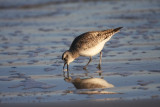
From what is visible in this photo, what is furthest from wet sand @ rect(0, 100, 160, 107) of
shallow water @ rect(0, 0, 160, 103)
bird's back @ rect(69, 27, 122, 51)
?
bird's back @ rect(69, 27, 122, 51)

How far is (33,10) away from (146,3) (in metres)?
5.77

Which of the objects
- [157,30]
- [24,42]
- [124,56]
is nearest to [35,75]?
[124,56]

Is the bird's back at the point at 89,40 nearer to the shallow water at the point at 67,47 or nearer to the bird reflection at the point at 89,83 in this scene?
the shallow water at the point at 67,47

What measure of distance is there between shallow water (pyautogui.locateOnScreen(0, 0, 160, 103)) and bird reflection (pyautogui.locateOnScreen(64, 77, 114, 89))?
13cm

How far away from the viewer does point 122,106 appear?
586cm

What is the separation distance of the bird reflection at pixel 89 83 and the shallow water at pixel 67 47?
0.43 ft

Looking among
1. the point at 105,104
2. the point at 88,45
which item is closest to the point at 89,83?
the point at 105,104

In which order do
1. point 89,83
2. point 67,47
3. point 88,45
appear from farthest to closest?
point 67,47 < point 88,45 < point 89,83

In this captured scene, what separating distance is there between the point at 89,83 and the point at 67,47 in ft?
10.9

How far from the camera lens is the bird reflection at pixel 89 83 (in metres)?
6.99

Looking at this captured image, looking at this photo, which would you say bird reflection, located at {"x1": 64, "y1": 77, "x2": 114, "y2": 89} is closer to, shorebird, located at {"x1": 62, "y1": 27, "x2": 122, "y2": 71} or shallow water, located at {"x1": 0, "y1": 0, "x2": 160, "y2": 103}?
shallow water, located at {"x1": 0, "y1": 0, "x2": 160, "y2": 103}

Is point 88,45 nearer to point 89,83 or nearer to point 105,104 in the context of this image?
point 89,83

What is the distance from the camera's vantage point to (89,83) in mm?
7238

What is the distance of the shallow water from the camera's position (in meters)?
6.70
